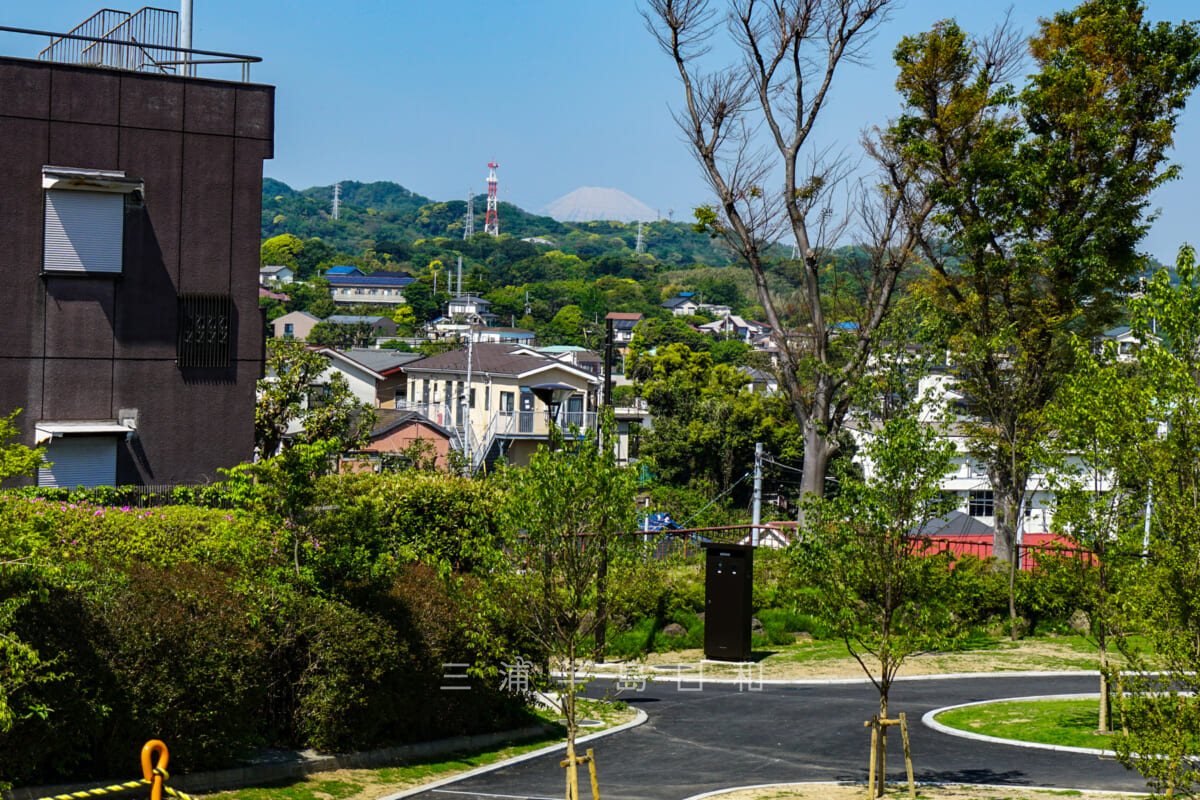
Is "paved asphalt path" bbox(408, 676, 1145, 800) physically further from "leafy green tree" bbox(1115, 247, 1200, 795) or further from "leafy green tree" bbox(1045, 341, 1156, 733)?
"leafy green tree" bbox(1115, 247, 1200, 795)

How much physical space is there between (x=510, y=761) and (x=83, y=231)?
50.0ft

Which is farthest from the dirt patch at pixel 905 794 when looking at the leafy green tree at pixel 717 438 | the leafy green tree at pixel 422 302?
the leafy green tree at pixel 422 302

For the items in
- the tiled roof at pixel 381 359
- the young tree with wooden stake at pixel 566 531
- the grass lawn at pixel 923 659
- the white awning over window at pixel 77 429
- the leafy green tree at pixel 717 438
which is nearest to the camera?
the young tree with wooden stake at pixel 566 531

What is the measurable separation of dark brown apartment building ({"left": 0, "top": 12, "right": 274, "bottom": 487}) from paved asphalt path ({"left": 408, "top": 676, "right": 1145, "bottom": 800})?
11.9m

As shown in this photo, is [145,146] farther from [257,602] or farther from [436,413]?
[436,413]

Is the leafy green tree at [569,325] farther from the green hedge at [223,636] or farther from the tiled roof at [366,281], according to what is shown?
the green hedge at [223,636]

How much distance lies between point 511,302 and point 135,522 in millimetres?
151568

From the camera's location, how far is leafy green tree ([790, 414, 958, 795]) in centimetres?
1330

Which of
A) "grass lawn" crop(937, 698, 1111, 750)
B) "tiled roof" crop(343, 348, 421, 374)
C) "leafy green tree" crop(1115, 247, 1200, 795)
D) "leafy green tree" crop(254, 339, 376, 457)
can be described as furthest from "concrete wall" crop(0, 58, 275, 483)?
"tiled roof" crop(343, 348, 421, 374)

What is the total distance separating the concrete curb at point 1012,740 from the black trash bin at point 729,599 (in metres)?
5.16

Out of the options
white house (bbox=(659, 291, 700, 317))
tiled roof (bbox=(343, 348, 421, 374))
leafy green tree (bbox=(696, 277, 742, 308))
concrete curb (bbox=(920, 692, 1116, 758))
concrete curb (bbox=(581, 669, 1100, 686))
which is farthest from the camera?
leafy green tree (bbox=(696, 277, 742, 308))

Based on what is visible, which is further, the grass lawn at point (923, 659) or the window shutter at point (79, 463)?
the window shutter at point (79, 463)

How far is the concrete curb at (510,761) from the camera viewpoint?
44.3 feet


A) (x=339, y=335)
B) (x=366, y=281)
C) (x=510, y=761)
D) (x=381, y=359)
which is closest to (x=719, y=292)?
(x=366, y=281)
